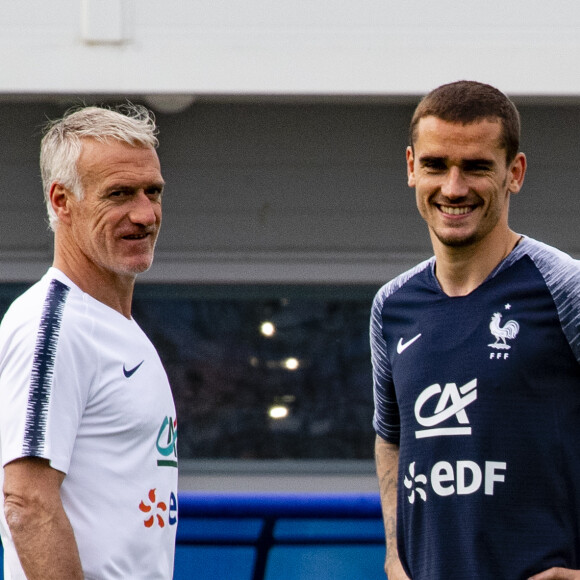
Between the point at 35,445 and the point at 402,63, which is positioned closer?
the point at 35,445

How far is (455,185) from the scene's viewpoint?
2311mm

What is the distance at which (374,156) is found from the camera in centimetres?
664

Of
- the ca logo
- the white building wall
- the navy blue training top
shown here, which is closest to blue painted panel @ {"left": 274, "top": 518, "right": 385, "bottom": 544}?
the navy blue training top

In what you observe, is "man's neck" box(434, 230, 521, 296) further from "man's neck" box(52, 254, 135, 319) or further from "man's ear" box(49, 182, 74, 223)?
"man's ear" box(49, 182, 74, 223)

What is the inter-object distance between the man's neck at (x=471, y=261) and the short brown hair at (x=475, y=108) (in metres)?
0.19

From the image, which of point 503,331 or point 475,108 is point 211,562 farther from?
point 475,108

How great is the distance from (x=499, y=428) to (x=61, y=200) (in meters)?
1.09

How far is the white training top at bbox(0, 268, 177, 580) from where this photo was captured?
219 cm

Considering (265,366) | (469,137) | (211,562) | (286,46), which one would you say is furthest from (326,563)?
(265,366)

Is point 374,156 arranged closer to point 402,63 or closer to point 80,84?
point 402,63

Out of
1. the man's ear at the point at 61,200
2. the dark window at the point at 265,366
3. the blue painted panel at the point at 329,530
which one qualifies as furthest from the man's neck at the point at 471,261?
the dark window at the point at 265,366

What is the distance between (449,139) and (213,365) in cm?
472

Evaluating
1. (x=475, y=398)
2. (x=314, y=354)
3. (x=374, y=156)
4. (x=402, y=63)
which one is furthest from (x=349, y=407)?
(x=475, y=398)

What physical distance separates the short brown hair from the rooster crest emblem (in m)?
0.35
